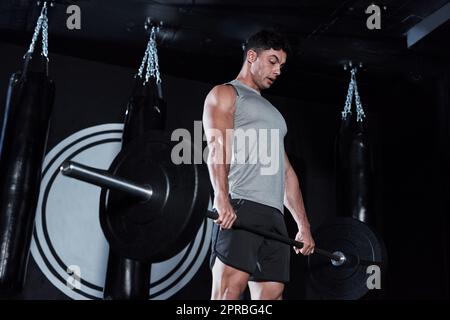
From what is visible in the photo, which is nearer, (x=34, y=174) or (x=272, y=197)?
(x=272, y=197)

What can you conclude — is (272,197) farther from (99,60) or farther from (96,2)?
(99,60)

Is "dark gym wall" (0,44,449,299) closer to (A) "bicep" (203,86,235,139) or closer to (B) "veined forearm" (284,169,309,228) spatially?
(B) "veined forearm" (284,169,309,228)

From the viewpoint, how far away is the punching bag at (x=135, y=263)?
2.66 metres

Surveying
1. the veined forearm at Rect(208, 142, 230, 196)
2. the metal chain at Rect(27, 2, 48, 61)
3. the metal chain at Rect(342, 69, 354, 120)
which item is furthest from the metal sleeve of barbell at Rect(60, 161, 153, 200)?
the metal chain at Rect(342, 69, 354, 120)

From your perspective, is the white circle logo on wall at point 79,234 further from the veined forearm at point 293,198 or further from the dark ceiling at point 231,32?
the veined forearm at point 293,198

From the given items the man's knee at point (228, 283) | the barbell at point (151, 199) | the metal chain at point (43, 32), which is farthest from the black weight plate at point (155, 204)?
the metal chain at point (43, 32)

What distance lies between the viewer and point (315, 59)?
3555 mm

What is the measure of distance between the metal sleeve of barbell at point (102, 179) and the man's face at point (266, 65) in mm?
665

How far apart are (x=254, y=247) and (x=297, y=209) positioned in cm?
42

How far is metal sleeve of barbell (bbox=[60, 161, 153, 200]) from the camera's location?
1.39m

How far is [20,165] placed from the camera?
8.00 ft

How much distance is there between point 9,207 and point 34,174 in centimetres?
20

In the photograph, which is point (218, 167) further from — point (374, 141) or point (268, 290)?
point (374, 141)
